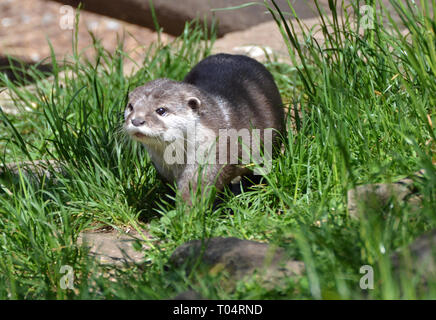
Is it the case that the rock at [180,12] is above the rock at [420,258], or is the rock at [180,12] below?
above

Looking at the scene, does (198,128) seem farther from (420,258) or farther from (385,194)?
(420,258)

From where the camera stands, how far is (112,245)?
9.00ft

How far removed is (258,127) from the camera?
10.8ft

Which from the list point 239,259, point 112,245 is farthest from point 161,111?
point 239,259

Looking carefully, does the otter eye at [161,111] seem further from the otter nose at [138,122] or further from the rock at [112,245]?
the rock at [112,245]

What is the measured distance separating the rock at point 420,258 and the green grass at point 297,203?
0.03 m

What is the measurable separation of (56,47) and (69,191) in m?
2.98

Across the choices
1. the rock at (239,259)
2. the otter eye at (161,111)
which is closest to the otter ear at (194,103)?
the otter eye at (161,111)

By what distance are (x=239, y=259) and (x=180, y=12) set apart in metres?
3.81

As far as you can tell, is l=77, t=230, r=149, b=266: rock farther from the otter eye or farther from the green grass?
the otter eye

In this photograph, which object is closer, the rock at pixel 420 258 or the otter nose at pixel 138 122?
the rock at pixel 420 258

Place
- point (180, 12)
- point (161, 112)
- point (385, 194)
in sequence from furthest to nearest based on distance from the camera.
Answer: point (180, 12), point (161, 112), point (385, 194)

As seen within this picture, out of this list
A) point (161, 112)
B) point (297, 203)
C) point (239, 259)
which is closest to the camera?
point (239, 259)

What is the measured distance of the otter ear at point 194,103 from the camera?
2.96 meters
